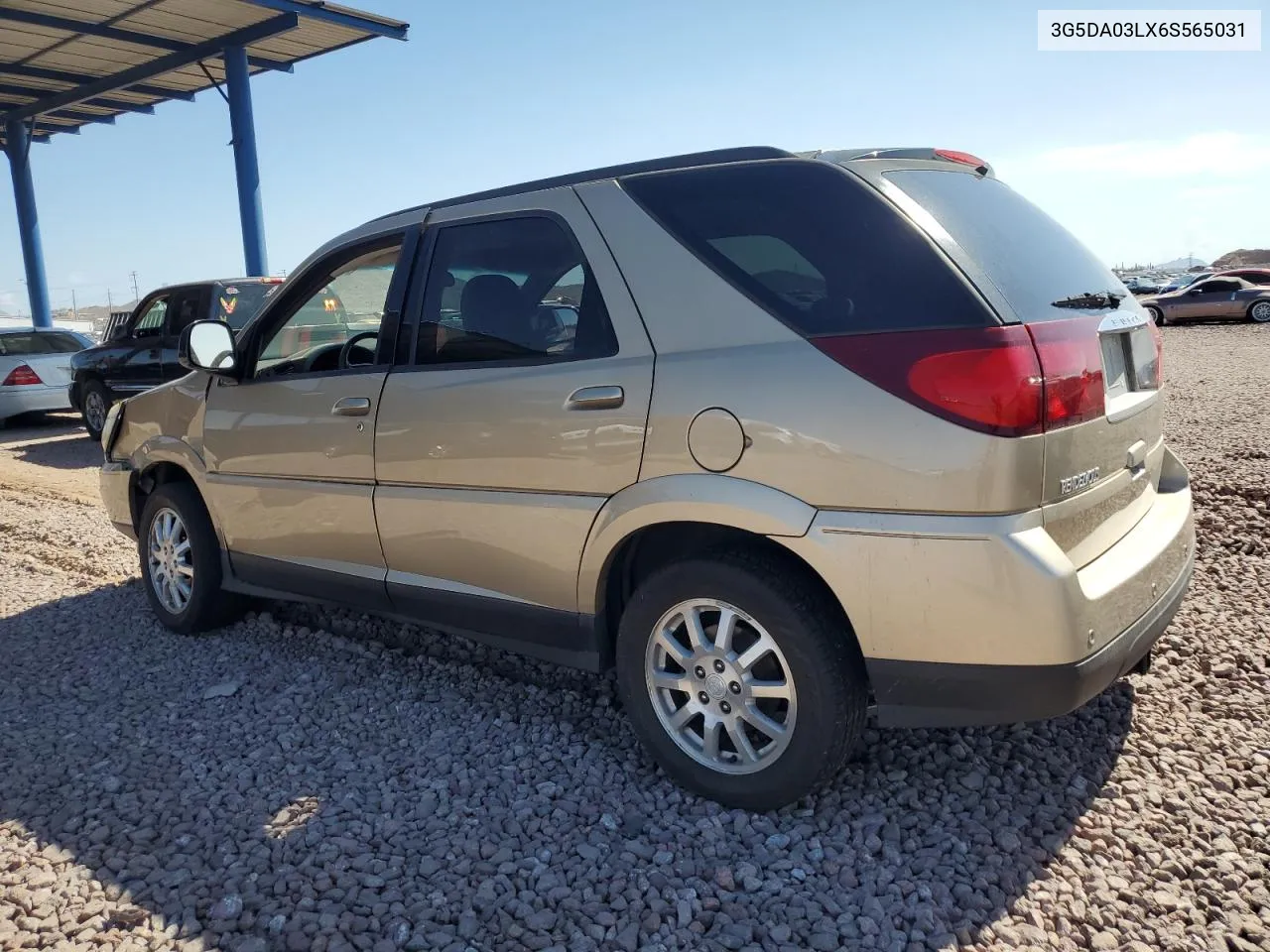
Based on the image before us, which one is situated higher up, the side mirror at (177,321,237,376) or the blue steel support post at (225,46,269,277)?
the blue steel support post at (225,46,269,277)

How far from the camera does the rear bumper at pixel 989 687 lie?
96.9 inches

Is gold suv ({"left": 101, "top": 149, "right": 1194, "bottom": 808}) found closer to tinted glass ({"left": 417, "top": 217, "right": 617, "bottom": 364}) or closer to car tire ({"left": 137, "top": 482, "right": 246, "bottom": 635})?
tinted glass ({"left": 417, "top": 217, "right": 617, "bottom": 364})

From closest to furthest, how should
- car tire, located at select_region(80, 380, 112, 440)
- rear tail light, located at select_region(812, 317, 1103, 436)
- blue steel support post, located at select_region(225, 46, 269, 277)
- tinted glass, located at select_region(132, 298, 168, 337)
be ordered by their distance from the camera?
1. rear tail light, located at select_region(812, 317, 1103, 436)
2. tinted glass, located at select_region(132, 298, 168, 337)
3. car tire, located at select_region(80, 380, 112, 440)
4. blue steel support post, located at select_region(225, 46, 269, 277)

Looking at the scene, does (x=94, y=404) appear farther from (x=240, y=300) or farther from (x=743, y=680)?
(x=743, y=680)

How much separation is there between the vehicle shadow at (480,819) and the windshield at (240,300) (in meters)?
6.76

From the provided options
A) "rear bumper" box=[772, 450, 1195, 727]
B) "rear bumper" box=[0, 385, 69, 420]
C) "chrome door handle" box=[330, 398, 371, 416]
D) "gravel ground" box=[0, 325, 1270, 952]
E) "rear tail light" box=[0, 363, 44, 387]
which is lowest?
"gravel ground" box=[0, 325, 1270, 952]

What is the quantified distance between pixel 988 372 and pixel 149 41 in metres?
16.9

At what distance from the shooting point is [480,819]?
2.98 metres

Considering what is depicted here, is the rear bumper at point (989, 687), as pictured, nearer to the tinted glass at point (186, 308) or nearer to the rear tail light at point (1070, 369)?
the rear tail light at point (1070, 369)

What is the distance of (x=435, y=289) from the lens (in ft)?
12.0

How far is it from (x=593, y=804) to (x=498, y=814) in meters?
0.30

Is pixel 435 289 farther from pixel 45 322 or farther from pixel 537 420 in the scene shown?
pixel 45 322

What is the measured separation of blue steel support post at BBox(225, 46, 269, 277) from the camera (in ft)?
49.9

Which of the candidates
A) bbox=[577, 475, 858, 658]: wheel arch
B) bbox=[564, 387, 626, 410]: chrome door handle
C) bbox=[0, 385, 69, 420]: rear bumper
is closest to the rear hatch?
bbox=[577, 475, 858, 658]: wheel arch
